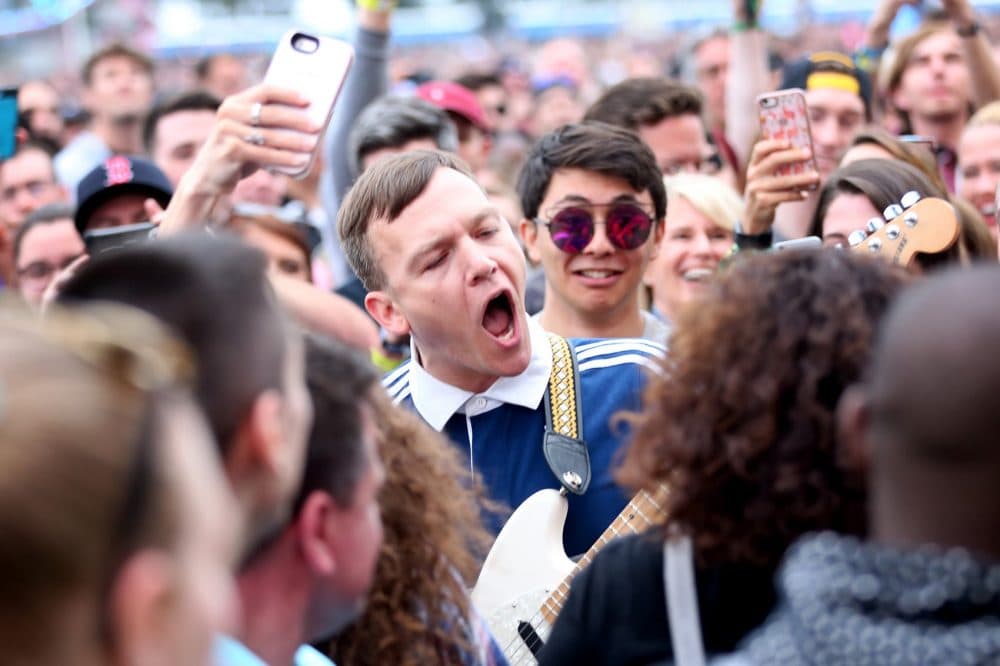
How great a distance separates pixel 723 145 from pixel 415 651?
13.6 ft

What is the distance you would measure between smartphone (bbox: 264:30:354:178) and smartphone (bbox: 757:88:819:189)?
3.98 ft

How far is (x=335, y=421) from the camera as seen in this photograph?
2008mm

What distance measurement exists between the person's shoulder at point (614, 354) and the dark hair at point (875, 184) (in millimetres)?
873

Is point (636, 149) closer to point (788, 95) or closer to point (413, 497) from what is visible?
point (788, 95)

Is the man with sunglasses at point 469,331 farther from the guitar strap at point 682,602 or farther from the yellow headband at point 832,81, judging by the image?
the yellow headband at point 832,81

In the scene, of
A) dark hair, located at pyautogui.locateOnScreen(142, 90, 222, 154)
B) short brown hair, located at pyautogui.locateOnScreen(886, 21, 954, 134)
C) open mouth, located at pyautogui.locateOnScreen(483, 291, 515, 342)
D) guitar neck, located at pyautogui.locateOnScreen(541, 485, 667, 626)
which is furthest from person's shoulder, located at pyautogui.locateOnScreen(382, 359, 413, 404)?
short brown hair, located at pyautogui.locateOnScreen(886, 21, 954, 134)

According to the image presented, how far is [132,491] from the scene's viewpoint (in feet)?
4.06

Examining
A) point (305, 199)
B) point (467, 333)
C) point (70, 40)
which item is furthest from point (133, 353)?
point (70, 40)

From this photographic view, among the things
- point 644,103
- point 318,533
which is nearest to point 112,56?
point 644,103

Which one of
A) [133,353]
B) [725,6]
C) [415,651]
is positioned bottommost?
[725,6]

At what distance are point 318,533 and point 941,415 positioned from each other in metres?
0.86

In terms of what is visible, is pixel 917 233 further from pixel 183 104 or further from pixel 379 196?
pixel 183 104

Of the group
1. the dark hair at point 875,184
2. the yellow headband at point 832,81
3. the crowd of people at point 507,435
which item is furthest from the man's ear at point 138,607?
the yellow headband at point 832,81

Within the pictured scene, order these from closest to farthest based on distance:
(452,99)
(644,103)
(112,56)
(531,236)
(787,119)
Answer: (787,119)
(531,236)
(644,103)
(452,99)
(112,56)
